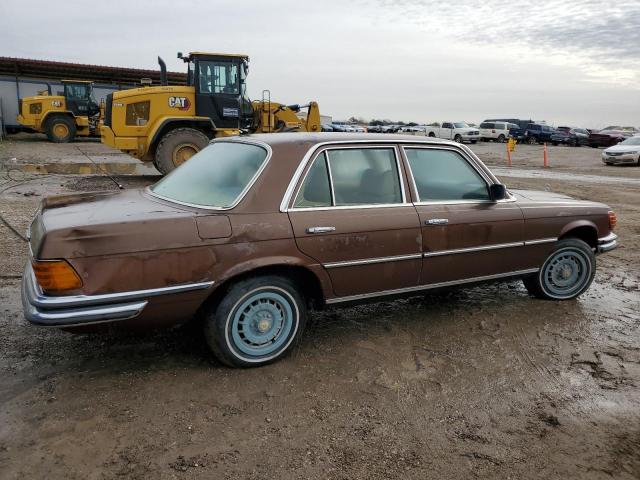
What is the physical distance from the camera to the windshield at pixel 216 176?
11.5 ft

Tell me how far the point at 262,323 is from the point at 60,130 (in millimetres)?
24886

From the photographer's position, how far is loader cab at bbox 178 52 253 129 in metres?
12.4

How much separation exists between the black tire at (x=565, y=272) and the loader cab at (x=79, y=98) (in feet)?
82.0

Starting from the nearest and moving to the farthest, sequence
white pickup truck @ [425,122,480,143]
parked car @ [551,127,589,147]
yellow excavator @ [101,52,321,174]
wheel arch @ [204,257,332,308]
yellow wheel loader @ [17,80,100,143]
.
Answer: wheel arch @ [204,257,332,308], yellow excavator @ [101,52,321,174], yellow wheel loader @ [17,80,100,143], white pickup truck @ [425,122,480,143], parked car @ [551,127,589,147]

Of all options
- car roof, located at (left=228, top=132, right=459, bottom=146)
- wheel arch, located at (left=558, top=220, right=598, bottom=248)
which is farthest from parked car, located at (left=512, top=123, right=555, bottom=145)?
car roof, located at (left=228, top=132, right=459, bottom=146)

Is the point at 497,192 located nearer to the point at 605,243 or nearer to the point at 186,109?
the point at 605,243

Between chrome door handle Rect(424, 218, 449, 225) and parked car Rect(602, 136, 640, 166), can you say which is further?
parked car Rect(602, 136, 640, 166)

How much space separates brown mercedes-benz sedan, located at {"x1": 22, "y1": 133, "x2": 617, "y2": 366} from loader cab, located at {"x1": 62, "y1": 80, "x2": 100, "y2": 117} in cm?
2380

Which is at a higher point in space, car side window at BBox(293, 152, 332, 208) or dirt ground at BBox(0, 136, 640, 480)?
car side window at BBox(293, 152, 332, 208)

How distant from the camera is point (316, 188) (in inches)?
144

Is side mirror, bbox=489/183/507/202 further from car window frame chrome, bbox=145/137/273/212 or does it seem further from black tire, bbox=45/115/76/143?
black tire, bbox=45/115/76/143

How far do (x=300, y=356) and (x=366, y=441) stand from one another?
1.07 metres

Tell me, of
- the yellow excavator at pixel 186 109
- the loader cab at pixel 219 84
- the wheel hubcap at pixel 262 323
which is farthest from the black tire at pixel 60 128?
the wheel hubcap at pixel 262 323

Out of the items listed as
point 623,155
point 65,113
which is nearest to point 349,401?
point 623,155
